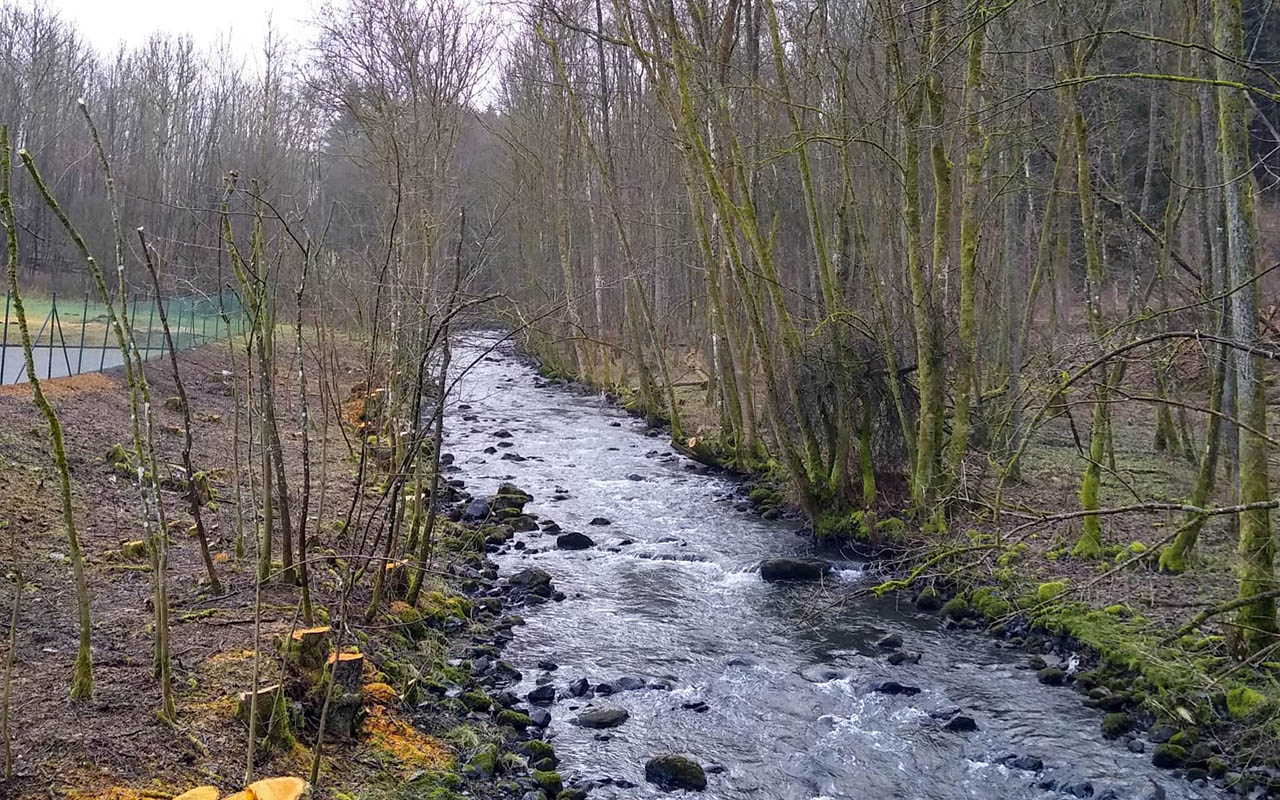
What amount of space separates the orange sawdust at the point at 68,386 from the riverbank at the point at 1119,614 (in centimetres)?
1110

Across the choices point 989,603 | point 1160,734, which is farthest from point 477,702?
point 989,603

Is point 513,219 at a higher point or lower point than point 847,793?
higher

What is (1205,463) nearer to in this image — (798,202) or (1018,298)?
(1018,298)

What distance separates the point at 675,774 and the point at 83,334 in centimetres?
1426

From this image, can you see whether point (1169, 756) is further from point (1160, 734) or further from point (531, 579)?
point (531, 579)

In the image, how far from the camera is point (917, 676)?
848 cm

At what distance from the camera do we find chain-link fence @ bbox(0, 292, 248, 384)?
1620 cm

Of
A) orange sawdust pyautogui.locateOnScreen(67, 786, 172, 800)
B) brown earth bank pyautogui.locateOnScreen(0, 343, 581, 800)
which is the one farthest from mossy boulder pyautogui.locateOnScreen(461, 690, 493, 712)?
orange sawdust pyautogui.locateOnScreen(67, 786, 172, 800)

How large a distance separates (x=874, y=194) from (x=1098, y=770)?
14.2m

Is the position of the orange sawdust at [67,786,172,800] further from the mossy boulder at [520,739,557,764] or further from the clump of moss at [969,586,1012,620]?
the clump of moss at [969,586,1012,620]

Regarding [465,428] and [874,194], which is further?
[465,428]

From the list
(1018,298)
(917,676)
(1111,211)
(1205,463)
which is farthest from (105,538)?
(1111,211)

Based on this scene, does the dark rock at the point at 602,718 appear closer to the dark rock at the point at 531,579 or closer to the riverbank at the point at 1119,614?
the riverbank at the point at 1119,614

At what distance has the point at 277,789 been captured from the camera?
4.36 metres
